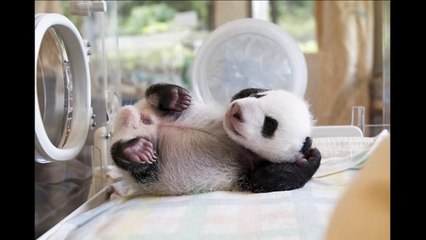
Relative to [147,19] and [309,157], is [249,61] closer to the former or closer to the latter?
[309,157]

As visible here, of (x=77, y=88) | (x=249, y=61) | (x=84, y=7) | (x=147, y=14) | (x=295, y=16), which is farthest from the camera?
(x=147, y=14)

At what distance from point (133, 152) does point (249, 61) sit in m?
0.94

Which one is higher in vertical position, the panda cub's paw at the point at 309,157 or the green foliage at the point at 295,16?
the green foliage at the point at 295,16

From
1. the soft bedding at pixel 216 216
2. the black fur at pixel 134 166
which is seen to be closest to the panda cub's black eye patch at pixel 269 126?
the soft bedding at pixel 216 216

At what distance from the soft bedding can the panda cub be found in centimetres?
3

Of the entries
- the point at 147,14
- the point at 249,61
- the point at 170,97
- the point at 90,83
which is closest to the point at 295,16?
the point at 147,14

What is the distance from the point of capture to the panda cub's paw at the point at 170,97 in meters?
1.13

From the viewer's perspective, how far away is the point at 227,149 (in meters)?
1.07

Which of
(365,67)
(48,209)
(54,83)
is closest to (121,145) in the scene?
(48,209)

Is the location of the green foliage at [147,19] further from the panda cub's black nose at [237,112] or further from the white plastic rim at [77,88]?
the panda cub's black nose at [237,112]
